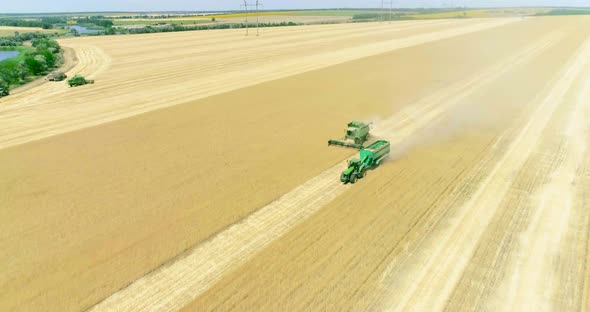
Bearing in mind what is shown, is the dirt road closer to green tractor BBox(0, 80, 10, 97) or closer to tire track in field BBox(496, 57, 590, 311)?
tire track in field BBox(496, 57, 590, 311)

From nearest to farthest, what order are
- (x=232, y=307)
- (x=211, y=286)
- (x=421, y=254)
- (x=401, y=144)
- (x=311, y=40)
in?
1. (x=232, y=307)
2. (x=211, y=286)
3. (x=421, y=254)
4. (x=401, y=144)
5. (x=311, y=40)

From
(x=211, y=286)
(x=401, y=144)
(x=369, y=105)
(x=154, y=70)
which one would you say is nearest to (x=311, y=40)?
(x=154, y=70)

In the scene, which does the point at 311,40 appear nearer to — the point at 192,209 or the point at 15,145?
the point at 15,145

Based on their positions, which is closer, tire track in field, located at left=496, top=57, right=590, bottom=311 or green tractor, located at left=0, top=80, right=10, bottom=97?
Result: tire track in field, located at left=496, top=57, right=590, bottom=311

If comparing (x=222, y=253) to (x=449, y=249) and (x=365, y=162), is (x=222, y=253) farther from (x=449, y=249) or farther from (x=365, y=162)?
(x=365, y=162)

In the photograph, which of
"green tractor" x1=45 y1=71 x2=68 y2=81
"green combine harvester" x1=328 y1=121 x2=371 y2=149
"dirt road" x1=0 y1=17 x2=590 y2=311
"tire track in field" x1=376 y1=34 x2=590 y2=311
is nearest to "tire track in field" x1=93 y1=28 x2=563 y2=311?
"dirt road" x1=0 y1=17 x2=590 y2=311

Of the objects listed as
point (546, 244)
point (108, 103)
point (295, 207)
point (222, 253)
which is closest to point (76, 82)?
point (108, 103)

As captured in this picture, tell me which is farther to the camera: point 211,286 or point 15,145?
point 15,145
